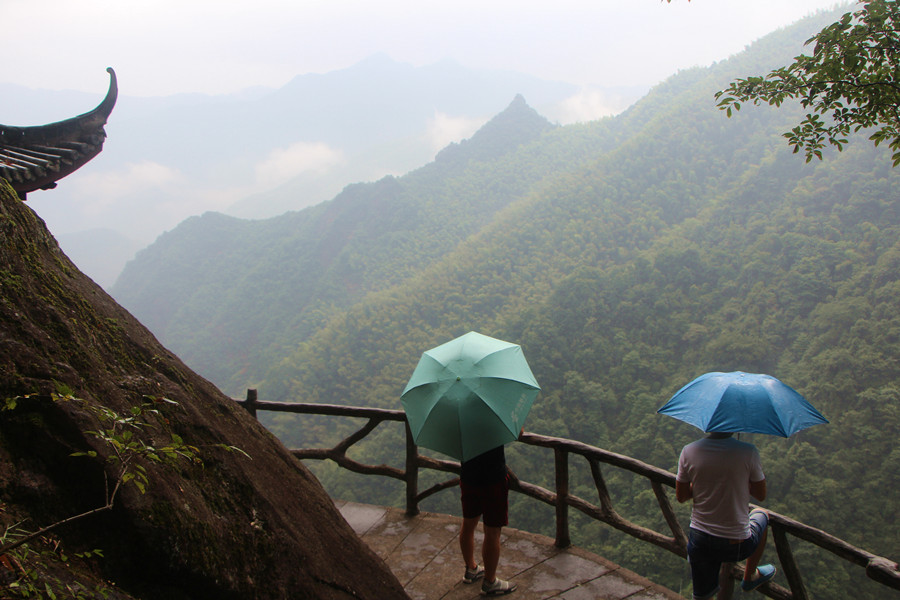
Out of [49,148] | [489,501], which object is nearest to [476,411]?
[489,501]

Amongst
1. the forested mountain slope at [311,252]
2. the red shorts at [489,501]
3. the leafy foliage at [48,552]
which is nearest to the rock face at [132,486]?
the leafy foliage at [48,552]

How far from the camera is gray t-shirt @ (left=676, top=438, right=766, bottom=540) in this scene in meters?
2.26

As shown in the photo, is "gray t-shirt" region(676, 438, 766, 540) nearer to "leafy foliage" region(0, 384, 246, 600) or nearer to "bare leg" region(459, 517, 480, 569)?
"bare leg" region(459, 517, 480, 569)

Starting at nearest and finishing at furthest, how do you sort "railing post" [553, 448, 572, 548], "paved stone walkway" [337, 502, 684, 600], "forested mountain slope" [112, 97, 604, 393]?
"paved stone walkway" [337, 502, 684, 600] < "railing post" [553, 448, 572, 548] < "forested mountain slope" [112, 97, 604, 393]

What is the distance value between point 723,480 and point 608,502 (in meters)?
1.30

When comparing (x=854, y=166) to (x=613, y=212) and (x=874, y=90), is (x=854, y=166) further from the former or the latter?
(x=874, y=90)

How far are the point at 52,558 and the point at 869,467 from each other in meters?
23.2

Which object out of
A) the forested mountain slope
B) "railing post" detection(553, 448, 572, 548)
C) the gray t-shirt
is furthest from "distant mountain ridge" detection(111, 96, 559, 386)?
the gray t-shirt

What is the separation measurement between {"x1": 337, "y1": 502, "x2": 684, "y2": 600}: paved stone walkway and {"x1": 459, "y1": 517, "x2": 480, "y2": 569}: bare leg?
17cm

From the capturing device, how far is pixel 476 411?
2.64 metres

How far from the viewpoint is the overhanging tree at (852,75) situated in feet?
8.68

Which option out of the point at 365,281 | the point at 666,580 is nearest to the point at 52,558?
the point at 666,580

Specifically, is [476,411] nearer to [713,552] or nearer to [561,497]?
[713,552]

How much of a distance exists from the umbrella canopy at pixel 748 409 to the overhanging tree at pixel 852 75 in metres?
1.21
